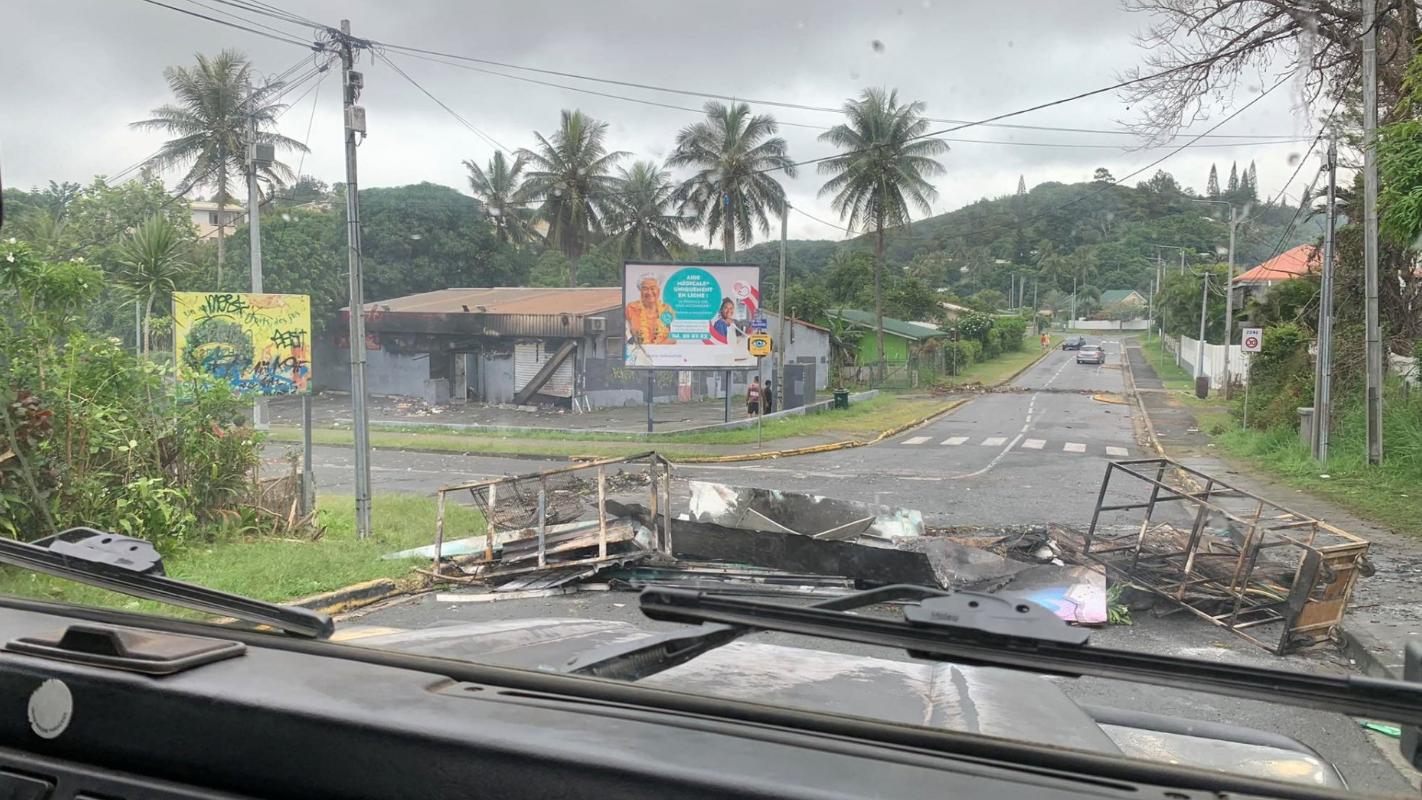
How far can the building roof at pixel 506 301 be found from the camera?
34469 millimetres

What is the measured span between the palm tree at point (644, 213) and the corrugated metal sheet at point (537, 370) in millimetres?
13945

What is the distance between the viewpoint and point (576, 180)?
21.4m

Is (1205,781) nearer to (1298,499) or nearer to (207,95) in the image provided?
(207,95)

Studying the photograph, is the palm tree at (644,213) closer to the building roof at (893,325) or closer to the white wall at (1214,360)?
the white wall at (1214,360)

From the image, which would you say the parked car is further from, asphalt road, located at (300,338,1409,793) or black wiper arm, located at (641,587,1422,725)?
black wiper arm, located at (641,587,1422,725)

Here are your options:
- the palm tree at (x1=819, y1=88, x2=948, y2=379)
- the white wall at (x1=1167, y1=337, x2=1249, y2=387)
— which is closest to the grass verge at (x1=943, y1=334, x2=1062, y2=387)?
the white wall at (x1=1167, y1=337, x2=1249, y2=387)

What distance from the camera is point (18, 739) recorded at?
162 cm

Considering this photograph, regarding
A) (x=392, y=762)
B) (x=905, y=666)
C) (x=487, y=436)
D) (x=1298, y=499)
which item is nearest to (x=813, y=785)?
(x=392, y=762)

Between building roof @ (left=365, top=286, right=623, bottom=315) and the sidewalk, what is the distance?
760 inches

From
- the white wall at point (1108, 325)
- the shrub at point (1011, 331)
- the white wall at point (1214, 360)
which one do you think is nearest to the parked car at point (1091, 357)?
the white wall at point (1214, 360)

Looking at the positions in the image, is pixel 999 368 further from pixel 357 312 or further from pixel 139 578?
pixel 139 578

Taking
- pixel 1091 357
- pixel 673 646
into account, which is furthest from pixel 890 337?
pixel 673 646

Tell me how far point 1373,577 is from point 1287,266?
1438 inches

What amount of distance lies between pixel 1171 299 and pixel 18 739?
195 ft
